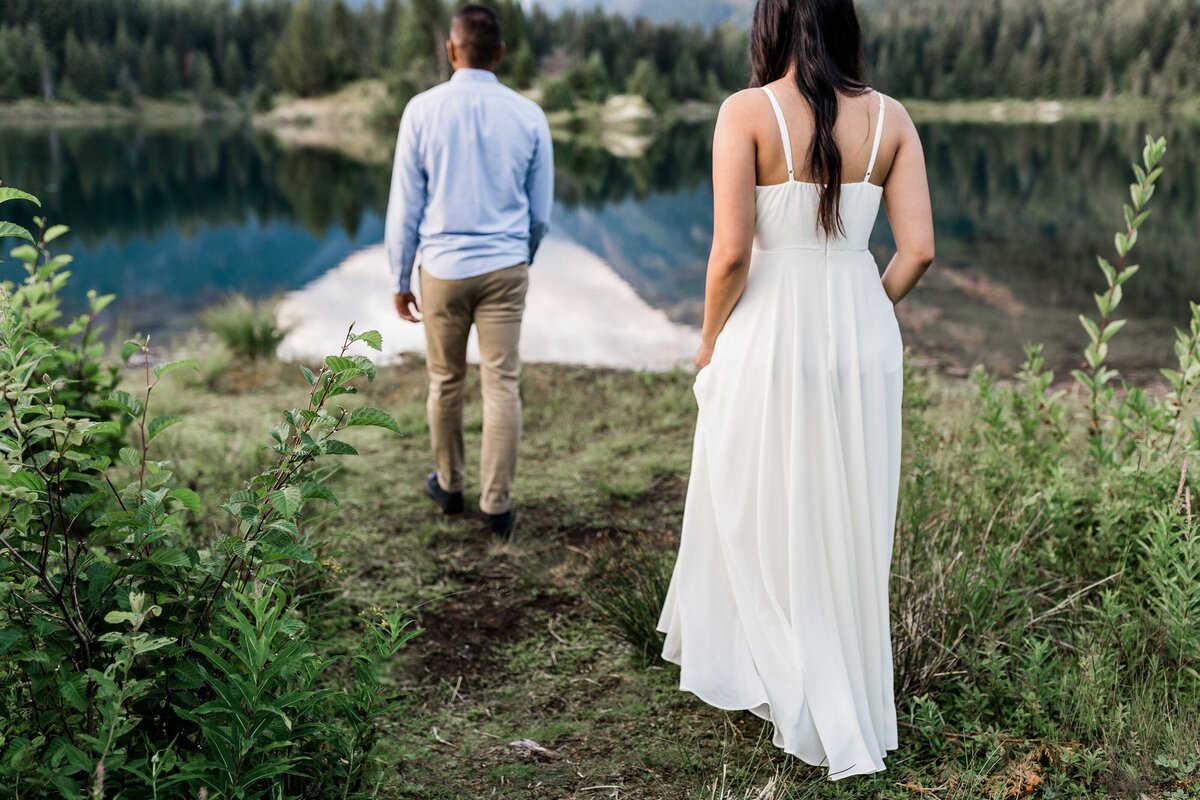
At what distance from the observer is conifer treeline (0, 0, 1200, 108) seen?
68.3 metres

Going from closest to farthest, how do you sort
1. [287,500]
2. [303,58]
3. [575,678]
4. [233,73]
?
[287,500] < [575,678] < [303,58] < [233,73]

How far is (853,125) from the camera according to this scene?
2.52 metres

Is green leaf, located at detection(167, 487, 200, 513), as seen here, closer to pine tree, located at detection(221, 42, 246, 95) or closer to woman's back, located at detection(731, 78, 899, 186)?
woman's back, located at detection(731, 78, 899, 186)

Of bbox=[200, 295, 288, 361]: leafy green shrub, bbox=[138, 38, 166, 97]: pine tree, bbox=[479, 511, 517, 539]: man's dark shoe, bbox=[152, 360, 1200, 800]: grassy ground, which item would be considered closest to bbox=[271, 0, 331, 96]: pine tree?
bbox=[138, 38, 166, 97]: pine tree

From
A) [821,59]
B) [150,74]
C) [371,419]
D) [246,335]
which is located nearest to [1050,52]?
[150,74]

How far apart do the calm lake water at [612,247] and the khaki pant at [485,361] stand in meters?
4.68

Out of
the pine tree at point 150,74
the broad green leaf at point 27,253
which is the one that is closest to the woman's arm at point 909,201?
the broad green leaf at point 27,253

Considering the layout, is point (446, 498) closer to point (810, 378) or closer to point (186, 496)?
point (810, 378)

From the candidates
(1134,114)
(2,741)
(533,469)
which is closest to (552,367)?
(533,469)

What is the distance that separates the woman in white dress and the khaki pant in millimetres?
1821

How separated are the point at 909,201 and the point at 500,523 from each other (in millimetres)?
2625

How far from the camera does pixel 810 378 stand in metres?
2.59

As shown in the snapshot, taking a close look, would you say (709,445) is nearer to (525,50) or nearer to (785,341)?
(785,341)

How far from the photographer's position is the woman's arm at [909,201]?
2.57 m
